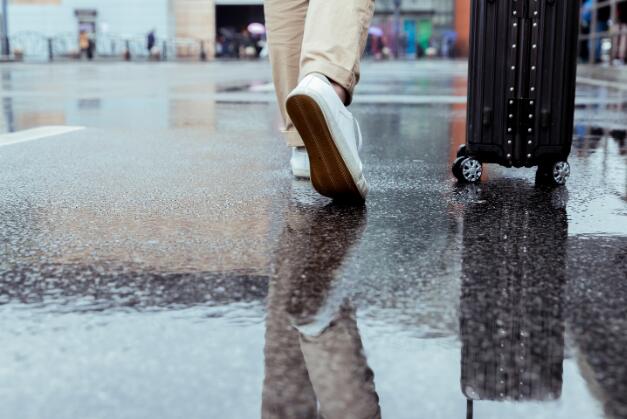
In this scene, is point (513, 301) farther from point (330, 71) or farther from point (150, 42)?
point (150, 42)

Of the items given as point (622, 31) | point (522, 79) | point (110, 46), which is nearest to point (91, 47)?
point (110, 46)

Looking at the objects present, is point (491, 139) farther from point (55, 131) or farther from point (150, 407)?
point (55, 131)

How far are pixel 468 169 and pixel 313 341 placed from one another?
63.4 inches

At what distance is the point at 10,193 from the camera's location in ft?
8.45

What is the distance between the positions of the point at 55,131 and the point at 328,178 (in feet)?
9.01

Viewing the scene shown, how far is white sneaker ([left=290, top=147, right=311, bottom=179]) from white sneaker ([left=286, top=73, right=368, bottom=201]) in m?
0.54

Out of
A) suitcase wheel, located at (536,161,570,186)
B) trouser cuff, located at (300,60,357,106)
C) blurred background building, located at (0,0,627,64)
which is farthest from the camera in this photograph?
blurred background building, located at (0,0,627,64)

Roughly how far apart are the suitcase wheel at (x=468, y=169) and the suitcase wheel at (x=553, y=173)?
0.59ft

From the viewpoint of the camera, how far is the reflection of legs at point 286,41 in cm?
280

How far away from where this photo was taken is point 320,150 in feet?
7.15

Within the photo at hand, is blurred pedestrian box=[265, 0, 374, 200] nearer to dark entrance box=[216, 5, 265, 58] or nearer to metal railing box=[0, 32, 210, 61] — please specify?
metal railing box=[0, 32, 210, 61]

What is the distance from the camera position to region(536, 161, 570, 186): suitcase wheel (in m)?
2.69

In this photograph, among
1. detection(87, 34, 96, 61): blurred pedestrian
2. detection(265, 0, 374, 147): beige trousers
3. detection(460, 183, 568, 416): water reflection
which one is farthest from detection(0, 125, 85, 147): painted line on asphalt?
detection(87, 34, 96, 61): blurred pedestrian

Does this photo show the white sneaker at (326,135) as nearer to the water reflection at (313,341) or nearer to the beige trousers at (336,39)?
the beige trousers at (336,39)
